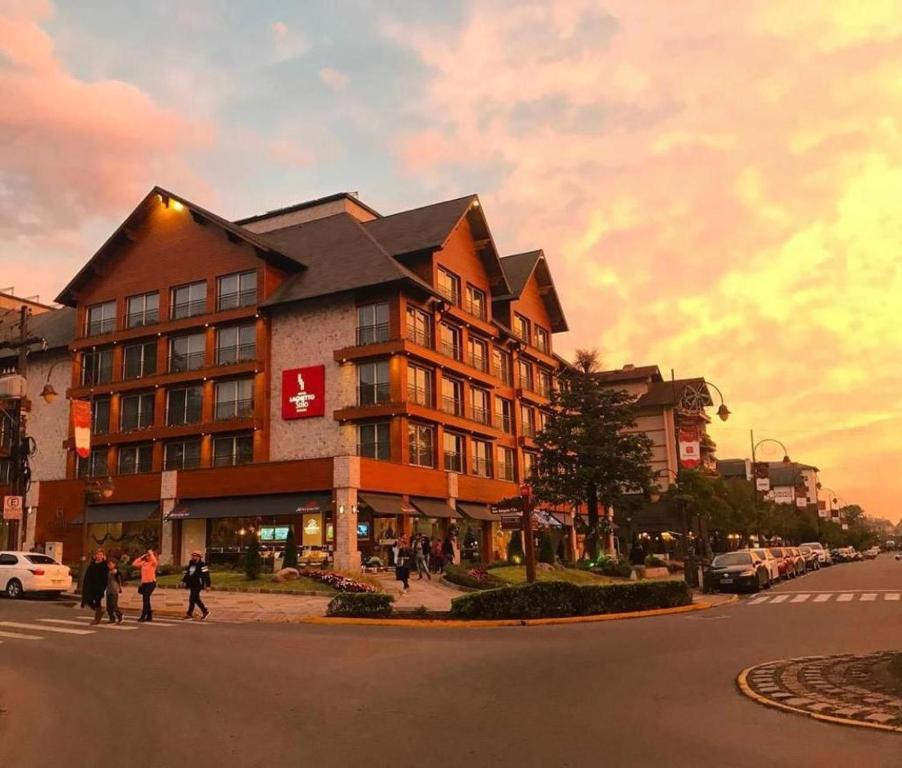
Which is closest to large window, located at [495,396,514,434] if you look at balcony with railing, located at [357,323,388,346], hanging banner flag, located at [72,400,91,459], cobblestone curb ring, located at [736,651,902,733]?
balcony with railing, located at [357,323,388,346]

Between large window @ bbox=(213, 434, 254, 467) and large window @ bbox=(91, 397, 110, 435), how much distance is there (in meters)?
8.40

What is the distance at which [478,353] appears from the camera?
159ft

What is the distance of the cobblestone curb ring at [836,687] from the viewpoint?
8.30m

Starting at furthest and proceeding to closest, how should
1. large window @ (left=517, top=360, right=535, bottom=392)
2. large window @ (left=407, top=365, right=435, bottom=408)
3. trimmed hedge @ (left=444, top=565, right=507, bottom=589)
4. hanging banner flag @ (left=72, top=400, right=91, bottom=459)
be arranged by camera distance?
1. large window @ (left=517, top=360, right=535, bottom=392)
2. large window @ (left=407, top=365, right=435, bottom=408)
3. trimmed hedge @ (left=444, top=565, right=507, bottom=589)
4. hanging banner flag @ (left=72, top=400, right=91, bottom=459)

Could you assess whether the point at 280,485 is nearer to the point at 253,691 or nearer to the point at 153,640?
the point at 153,640

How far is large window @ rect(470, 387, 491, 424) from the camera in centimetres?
4681

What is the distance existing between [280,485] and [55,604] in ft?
43.3

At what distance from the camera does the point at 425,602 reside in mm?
25562

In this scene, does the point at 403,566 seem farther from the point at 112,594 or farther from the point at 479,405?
the point at 479,405

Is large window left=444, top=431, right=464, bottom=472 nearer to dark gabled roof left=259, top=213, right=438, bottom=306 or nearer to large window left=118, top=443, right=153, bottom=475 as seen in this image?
dark gabled roof left=259, top=213, right=438, bottom=306

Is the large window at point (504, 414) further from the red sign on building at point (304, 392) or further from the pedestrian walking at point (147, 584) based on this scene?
the pedestrian walking at point (147, 584)

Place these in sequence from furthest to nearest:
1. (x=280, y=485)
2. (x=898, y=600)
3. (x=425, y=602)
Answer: (x=280, y=485) < (x=425, y=602) < (x=898, y=600)

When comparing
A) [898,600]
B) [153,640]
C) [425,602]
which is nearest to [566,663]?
[153,640]

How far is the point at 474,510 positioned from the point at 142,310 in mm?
22097
